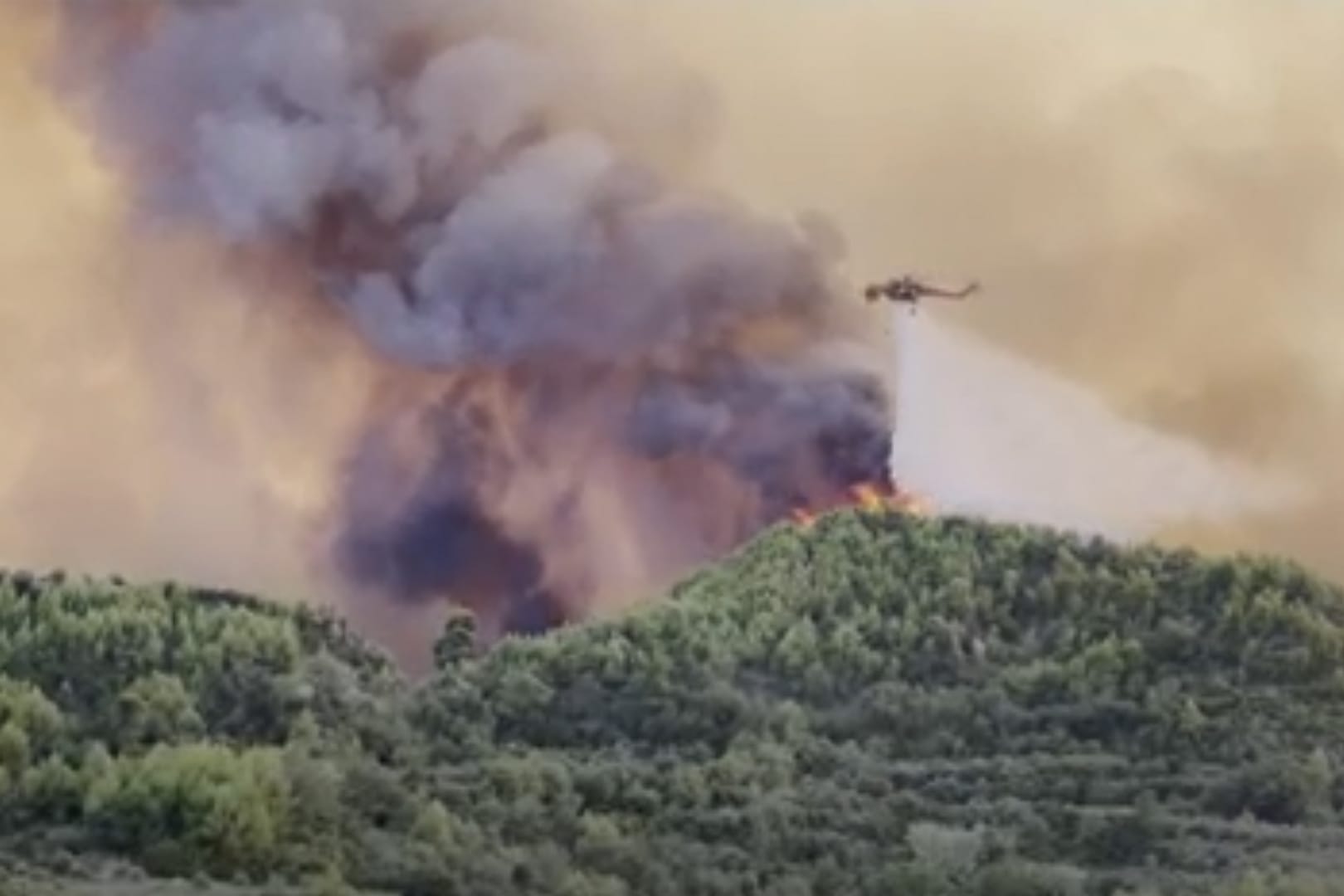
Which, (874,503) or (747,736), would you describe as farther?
(874,503)

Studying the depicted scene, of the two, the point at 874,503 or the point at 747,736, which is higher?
the point at 874,503

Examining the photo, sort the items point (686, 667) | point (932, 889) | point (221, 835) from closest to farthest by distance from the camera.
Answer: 1. point (221, 835)
2. point (932, 889)
3. point (686, 667)

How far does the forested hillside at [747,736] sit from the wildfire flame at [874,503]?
0.07 meters

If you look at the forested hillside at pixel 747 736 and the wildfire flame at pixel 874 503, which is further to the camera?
the wildfire flame at pixel 874 503

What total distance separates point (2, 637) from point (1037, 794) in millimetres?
4078

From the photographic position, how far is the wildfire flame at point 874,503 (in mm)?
17703

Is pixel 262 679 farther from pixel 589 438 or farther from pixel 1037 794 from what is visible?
pixel 1037 794

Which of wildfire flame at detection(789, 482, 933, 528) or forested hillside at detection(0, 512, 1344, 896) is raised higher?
wildfire flame at detection(789, 482, 933, 528)

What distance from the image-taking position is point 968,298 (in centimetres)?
1655

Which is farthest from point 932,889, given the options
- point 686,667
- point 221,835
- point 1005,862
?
point 221,835

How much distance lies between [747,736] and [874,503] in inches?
63.1

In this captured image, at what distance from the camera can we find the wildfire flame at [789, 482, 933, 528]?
1770cm

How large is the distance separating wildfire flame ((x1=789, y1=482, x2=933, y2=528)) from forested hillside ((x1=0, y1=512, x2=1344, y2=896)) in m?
0.07

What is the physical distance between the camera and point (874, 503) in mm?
17781
